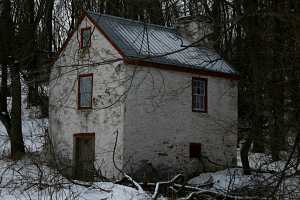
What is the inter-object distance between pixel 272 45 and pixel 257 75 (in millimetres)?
2321

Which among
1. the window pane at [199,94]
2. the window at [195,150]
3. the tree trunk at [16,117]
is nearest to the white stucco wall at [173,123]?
the window at [195,150]

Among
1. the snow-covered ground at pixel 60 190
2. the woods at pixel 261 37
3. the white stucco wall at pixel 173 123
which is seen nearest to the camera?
the woods at pixel 261 37

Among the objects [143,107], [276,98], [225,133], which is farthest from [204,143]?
[276,98]

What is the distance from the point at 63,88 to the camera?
23.4m

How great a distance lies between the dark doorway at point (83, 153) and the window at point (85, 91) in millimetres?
1259

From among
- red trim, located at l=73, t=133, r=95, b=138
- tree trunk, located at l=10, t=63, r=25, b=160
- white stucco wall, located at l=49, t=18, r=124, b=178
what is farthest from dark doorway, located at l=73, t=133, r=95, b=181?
tree trunk, located at l=10, t=63, r=25, b=160

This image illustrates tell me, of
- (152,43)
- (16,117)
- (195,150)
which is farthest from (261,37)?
(16,117)

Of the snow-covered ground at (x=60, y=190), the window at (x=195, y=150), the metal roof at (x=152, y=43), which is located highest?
the metal roof at (x=152, y=43)

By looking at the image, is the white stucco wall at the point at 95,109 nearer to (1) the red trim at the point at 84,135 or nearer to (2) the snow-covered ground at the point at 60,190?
(1) the red trim at the point at 84,135

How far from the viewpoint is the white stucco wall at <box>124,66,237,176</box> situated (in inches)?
819

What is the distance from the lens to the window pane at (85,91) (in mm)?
21984

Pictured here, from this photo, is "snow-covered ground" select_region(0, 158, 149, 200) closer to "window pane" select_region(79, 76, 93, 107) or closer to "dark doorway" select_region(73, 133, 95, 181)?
"dark doorway" select_region(73, 133, 95, 181)

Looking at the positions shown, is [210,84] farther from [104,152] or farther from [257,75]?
[257,75]

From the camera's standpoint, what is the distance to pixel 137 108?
68.5 feet
